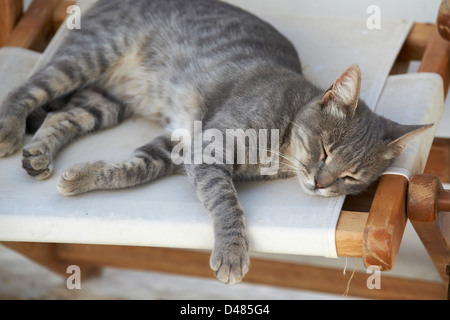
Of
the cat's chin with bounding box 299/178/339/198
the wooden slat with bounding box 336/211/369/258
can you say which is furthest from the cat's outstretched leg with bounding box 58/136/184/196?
the wooden slat with bounding box 336/211/369/258

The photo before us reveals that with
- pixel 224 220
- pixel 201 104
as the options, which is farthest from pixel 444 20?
pixel 224 220

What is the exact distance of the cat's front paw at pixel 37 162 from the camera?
5.66ft

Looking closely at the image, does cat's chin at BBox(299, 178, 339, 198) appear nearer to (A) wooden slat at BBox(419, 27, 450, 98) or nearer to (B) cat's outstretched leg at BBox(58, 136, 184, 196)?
(B) cat's outstretched leg at BBox(58, 136, 184, 196)

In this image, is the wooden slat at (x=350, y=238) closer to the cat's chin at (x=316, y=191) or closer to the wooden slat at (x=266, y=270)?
the cat's chin at (x=316, y=191)

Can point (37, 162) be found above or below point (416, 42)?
below

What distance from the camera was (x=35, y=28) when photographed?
2.38 metres

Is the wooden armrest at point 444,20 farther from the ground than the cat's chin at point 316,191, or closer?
farther from the ground

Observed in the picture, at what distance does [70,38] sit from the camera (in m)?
2.13

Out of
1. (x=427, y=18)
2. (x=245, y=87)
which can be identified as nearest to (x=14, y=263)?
(x=245, y=87)

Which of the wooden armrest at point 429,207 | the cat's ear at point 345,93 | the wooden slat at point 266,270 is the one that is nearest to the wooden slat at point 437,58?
the cat's ear at point 345,93

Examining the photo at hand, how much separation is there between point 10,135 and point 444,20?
1394 mm

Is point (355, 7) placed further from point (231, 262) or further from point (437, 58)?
point (231, 262)

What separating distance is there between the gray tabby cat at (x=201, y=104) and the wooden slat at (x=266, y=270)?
70cm

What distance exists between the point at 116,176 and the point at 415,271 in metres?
1.55
